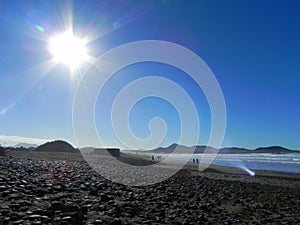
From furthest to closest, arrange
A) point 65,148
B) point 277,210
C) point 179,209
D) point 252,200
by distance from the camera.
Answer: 1. point 65,148
2. point 252,200
3. point 277,210
4. point 179,209

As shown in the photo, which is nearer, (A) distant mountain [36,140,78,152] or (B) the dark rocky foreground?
(B) the dark rocky foreground

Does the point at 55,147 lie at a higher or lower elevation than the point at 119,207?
higher

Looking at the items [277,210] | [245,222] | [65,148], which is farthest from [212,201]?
[65,148]

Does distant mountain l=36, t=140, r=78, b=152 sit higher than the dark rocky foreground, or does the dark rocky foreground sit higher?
distant mountain l=36, t=140, r=78, b=152

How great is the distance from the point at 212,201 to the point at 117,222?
25.9 feet

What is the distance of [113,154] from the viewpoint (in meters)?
68.3

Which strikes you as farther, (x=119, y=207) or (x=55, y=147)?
(x=55, y=147)

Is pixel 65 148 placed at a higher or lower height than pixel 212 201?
higher

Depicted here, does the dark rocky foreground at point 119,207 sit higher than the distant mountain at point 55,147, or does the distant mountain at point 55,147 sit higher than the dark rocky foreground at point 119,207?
the distant mountain at point 55,147

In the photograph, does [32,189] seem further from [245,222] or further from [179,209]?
[245,222]

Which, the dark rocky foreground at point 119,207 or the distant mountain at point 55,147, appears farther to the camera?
the distant mountain at point 55,147

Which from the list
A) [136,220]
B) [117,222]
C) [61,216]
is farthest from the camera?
[136,220]

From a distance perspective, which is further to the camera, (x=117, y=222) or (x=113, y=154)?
(x=113, y=154)

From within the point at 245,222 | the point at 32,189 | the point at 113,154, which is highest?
the point at 113,154
